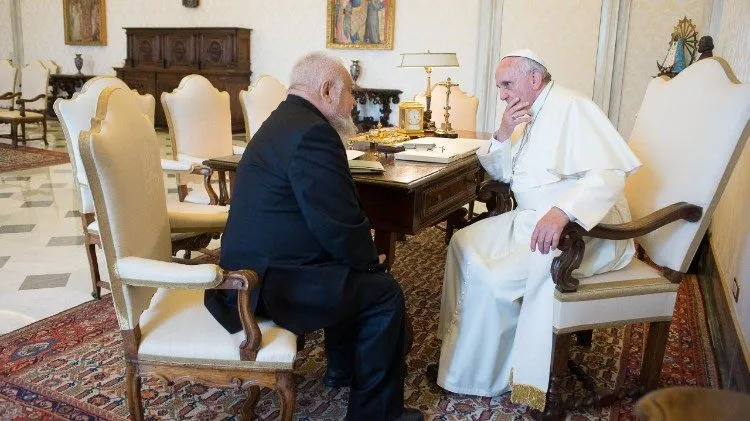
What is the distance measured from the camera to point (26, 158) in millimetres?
7551

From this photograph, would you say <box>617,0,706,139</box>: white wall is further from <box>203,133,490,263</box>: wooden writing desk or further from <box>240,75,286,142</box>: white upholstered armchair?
<box>203,133,490,263</box>: wooden writing desk

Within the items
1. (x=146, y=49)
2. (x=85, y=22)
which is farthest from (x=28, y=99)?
(x=85, y=22)

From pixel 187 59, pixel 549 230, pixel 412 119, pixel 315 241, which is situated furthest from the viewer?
pixel 187 59

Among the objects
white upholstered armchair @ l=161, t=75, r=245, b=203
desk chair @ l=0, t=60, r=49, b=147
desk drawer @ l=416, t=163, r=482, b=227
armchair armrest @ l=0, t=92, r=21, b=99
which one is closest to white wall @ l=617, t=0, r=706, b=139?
desk drawer @ l=416, t=163, r=482, b=227

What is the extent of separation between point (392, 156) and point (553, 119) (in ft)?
2.86

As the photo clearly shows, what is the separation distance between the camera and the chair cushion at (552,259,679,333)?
2.05 m

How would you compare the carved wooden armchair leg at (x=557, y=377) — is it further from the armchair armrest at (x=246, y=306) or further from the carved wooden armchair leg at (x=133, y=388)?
the carved wooden armchair leg at (x=133, y=388)

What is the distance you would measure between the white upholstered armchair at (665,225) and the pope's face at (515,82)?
0.56m

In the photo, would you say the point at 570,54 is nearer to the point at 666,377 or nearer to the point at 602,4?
the point at 602,4

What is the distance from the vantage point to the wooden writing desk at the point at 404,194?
2414 mm

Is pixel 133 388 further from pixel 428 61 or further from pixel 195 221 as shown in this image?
pixel 428 61

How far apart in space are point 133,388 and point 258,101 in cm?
279

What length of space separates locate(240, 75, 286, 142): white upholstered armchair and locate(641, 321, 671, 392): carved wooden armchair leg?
2737 millimetres

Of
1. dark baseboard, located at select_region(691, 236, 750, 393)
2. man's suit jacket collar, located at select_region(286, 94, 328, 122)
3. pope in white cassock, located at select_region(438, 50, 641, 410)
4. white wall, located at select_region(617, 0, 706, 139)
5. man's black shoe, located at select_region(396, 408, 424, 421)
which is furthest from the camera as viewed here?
white wall, located at select_region(617, 0, 706, 139)
